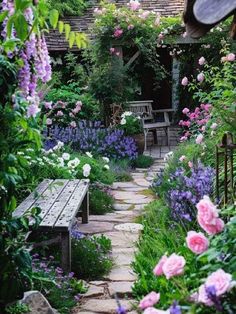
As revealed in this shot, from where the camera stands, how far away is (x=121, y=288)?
4.35m

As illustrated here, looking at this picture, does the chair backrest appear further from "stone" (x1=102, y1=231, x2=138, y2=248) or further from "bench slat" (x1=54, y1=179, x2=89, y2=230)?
"stone" (x1=102, y1=231, x2=138, y2=248)

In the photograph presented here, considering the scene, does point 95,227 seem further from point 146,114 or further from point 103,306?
point 146,114

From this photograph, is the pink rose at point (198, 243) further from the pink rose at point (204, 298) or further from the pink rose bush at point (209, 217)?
the pink rose at point (204, 298)

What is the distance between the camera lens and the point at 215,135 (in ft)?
21.6

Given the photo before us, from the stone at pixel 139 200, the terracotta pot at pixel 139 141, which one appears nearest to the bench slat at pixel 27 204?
the stone at pixel 139 200

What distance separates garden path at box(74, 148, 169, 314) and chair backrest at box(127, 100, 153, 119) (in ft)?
8.48

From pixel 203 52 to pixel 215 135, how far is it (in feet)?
25.3

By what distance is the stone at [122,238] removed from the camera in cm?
551

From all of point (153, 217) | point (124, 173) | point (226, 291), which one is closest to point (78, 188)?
point (153, 217)

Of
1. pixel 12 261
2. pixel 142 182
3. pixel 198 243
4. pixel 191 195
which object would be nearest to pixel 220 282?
pixel 198 243

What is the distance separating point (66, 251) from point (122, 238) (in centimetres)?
132

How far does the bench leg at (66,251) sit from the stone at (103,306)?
42 centimetres

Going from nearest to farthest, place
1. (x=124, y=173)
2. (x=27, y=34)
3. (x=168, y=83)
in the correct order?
(x=27, y=34) < (x=124, y=173) < (x=168, y=83)

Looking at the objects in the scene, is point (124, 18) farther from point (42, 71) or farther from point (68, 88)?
point (42, 71)
